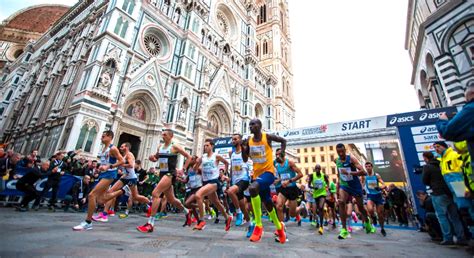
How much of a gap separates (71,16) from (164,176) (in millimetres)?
31245

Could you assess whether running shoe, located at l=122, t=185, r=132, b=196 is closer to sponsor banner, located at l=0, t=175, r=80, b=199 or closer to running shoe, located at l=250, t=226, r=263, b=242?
sponsor banner, located at l=0, t=175, r=80, b=199

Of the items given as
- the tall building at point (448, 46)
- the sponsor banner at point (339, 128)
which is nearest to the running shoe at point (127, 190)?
the sponsor banner at point (339, 128)

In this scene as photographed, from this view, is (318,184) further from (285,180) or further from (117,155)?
(117,155)

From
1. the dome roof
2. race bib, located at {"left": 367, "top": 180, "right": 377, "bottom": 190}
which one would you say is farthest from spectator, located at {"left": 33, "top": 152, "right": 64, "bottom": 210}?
the dome roof

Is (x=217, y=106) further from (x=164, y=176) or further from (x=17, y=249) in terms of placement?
(x=17, y=249)

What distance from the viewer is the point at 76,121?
40.3 feet

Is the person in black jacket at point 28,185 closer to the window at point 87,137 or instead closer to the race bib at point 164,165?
the race bib at point 164,165

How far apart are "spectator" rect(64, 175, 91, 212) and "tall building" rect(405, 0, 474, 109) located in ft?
57.9

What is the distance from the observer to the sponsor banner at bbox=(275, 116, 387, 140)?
452 inches

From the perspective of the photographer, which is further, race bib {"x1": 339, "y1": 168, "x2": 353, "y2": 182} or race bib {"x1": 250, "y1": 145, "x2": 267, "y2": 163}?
race bib {"x1": 339, "y1": 168, "x2": 353, "y2": 182}

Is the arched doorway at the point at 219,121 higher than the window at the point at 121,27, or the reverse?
the window at the point at 121,27

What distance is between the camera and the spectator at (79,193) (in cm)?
812

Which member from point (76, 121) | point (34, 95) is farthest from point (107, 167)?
point (34, 95)

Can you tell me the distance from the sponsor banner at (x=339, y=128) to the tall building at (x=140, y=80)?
31.4ft
